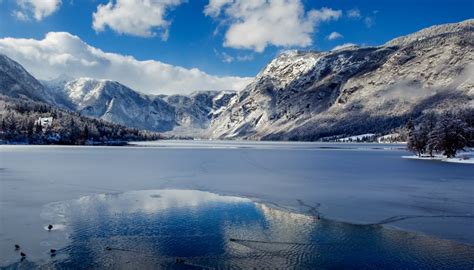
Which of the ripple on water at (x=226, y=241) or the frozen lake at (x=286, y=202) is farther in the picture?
the frozen lake at (x=286, y=202)

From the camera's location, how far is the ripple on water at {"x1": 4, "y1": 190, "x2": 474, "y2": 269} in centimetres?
1969

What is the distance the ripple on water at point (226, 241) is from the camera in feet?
64.6

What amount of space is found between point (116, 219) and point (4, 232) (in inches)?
271

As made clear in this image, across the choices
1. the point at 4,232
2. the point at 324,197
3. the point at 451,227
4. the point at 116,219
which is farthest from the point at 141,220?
the point at 451,227

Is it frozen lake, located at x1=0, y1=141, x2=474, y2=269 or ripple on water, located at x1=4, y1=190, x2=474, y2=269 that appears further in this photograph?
frozen lake, located at x1=0, y1=141, x2=474, y2=269

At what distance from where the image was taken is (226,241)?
22953 millimetres

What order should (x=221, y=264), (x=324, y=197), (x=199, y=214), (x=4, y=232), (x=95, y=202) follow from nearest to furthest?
(x=221, y=264) < (x=4, y=232) < (x=199, y=214) < (x=95, y=202) < (x=324, y=197)

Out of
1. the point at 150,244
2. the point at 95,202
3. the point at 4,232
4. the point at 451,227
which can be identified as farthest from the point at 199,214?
the point at 451,227

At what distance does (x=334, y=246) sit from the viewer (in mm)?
22438

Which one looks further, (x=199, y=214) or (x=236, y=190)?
(x=236, y=190)

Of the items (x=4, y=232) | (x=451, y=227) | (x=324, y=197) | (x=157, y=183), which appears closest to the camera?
(x=4, y=232)

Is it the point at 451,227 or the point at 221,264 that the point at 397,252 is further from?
the point at 221,264

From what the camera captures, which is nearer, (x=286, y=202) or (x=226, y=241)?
(x=226, y=241)

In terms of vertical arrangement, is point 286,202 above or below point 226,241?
above
